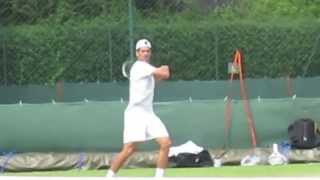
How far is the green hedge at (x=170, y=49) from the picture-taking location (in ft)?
69.9

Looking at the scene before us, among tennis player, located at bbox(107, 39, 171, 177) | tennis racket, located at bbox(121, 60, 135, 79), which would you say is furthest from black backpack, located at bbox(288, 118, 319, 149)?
tennis player, located at bbox(107, 39, 171, 177)

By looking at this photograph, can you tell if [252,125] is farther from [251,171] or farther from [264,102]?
[251,171]

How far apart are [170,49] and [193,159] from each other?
25.1ft

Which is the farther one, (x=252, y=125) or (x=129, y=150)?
(x=252, y=125)

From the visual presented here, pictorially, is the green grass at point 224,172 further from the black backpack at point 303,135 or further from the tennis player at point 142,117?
the tennis player at point 142,117

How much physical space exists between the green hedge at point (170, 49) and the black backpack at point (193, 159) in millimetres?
6842

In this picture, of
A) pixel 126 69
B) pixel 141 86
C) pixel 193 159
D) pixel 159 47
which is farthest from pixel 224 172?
pixel 159 47

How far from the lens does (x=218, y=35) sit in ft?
71.8

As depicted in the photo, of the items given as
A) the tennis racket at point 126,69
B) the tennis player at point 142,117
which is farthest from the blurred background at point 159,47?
the tennis player at point 142,117

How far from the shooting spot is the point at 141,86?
10969 millimetres

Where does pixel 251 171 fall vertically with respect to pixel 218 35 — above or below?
below

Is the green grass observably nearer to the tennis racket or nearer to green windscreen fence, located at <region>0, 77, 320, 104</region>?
the tennis racket

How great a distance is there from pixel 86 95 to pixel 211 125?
5.15 metres

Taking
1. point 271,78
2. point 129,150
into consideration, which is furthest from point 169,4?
point 129,150
